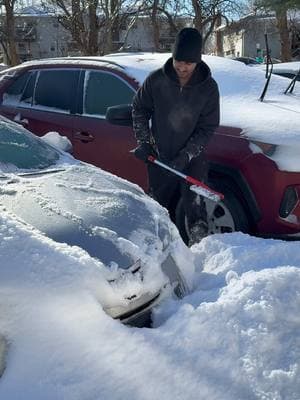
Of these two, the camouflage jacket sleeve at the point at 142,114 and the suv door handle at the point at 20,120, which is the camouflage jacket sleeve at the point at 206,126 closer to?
the camouflage jacket sleeve at the point at 142,114

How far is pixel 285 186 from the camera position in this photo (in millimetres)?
3889

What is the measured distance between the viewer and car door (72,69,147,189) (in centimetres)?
473

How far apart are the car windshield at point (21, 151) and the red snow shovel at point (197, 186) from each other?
2.41ft

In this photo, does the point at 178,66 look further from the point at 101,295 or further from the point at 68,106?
the point at 101,295

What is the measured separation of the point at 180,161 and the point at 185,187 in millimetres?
221

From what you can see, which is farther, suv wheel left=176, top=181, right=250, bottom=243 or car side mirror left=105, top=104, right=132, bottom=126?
car side mirror left=105, top=104, right=132, bottom=126

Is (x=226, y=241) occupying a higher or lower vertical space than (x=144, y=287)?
lower

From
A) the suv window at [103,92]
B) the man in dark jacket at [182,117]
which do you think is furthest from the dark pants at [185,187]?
the suv window at [103,92]

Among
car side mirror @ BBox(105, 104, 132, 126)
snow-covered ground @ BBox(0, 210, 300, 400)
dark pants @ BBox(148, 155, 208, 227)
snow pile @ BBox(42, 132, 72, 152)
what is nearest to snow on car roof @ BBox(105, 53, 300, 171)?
dark pants @ BBox(148, 155, 208, 227)

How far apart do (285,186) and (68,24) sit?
65.6 ft

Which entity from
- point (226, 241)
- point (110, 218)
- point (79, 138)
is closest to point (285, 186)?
point (226, 241)

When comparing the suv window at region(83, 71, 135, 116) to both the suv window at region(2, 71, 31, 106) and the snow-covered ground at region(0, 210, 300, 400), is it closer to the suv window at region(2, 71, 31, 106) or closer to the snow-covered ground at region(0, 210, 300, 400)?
the suv window at region(2, 71, 31, 106)

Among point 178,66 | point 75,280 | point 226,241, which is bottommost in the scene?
point 226,241

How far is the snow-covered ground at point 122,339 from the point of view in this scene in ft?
6.31
